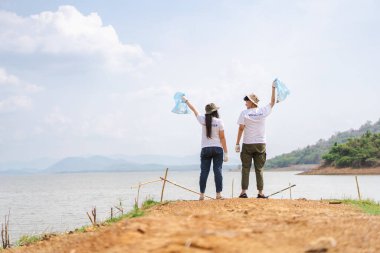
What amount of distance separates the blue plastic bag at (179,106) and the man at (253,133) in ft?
4.53

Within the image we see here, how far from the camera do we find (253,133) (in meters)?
11.5

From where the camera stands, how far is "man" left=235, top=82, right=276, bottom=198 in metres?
11.4

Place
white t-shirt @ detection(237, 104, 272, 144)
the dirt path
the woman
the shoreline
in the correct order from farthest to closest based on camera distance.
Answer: the shoreline
white t-shirt @ detection(237, 104, 272, 144)
the woman
the dirt path

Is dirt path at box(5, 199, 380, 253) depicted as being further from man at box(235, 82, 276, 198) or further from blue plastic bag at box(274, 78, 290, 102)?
blue plastic bag at box(274, 78, 290, 102)

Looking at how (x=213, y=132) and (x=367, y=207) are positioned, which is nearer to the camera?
(x=213, y=132)

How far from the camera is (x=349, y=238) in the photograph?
6031mm

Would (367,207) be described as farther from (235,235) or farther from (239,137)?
(235,235)

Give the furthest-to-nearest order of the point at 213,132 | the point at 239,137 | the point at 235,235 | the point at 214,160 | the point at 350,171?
1. the point at 350,171
2. the point at 239,137
3. the point at 214,160
4. the point at 213,132
5. the point at 235,235

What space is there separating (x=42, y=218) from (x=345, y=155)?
243ft

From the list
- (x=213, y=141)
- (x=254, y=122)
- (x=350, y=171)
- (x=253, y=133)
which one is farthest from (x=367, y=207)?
(x=350, y=171)

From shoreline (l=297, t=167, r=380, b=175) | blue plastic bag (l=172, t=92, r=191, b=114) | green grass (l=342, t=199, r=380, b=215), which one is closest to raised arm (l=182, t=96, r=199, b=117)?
blue plastic bag (l=172, t=92, r=191, b=114)

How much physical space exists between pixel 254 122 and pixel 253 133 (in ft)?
0.84

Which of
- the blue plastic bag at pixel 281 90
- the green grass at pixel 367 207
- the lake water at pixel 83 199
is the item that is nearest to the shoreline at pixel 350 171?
the lake water at pixel 83 199

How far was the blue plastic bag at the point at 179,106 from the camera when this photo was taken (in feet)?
39.8
